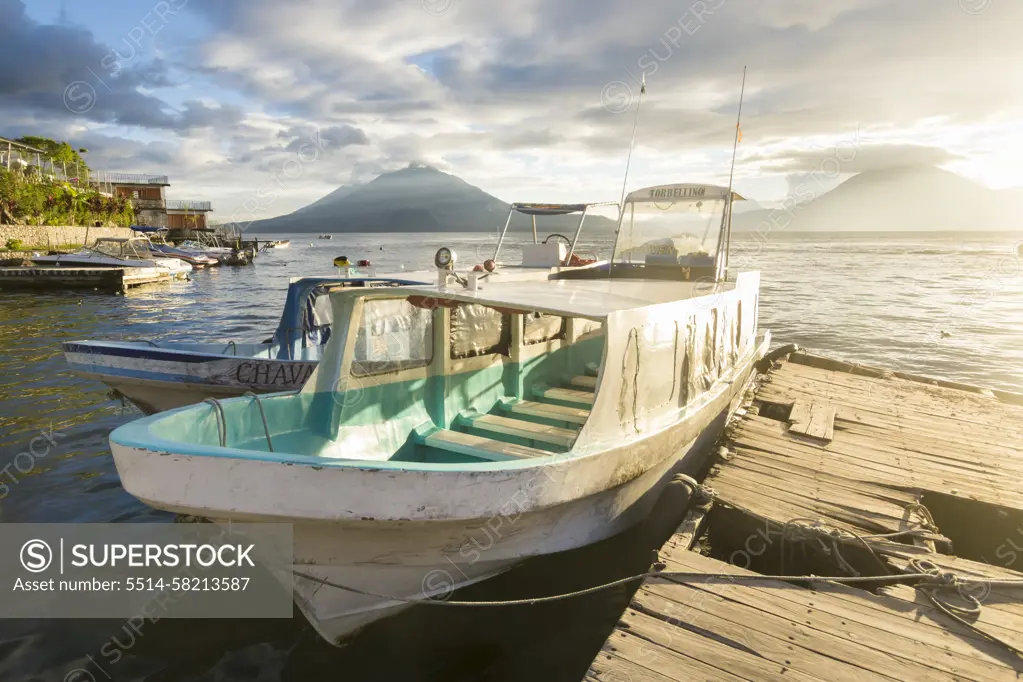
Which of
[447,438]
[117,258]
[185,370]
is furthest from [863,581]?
[117,258]

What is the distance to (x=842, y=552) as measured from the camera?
613 centimetres

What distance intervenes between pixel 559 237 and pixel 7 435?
11.3m

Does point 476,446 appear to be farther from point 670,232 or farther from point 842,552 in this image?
point 670,232

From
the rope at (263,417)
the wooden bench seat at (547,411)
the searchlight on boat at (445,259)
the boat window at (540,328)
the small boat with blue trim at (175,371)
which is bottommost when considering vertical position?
the small boat with blue trim at (175,371)

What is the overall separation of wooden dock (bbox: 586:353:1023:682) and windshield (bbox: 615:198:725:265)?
3.18 metres

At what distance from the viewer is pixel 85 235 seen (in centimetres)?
5509

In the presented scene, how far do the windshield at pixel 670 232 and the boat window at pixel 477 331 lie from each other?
453cm

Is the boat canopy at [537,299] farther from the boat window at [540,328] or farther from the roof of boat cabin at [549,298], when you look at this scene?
the boat window at [540,328]

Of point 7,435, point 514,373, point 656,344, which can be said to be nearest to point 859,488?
point 656,344

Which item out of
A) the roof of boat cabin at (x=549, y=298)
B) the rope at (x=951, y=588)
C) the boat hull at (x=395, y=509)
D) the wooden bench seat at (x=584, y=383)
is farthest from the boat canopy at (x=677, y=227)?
the rope at (x=951, y=588)

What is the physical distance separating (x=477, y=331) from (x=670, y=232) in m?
5.82

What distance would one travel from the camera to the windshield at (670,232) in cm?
1149

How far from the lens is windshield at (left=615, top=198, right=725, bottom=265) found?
1149 centimetres

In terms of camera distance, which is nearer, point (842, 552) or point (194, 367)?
point (842, 552)
